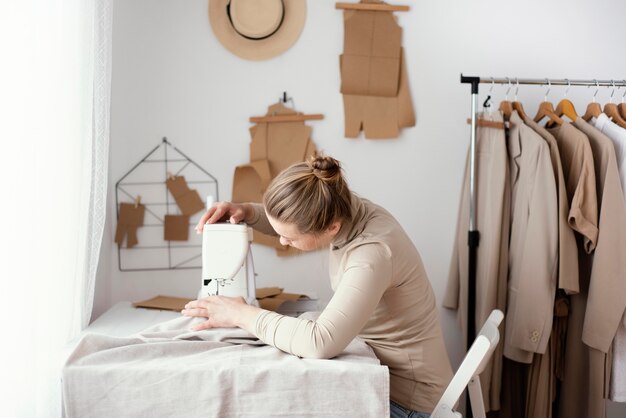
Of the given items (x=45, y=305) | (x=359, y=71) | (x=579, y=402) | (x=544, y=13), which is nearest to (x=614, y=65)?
A: (x=544, y=13)

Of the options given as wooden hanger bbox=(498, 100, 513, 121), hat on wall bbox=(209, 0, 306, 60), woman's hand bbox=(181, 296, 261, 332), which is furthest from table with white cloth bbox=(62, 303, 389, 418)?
hat on wall bbox=(209, 0, 306, 60)

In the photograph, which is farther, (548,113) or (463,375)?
(548,113)

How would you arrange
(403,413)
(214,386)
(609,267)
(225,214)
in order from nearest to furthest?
(214,386), (403,413), (225,214), (609,267)

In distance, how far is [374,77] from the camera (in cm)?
294

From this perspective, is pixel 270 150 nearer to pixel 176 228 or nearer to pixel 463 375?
pixel 176 228

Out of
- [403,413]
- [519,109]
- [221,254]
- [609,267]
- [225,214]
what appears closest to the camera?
[403,413]

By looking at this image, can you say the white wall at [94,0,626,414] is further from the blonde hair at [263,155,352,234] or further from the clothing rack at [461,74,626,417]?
A: the blonde hair at [263,155,352,234]

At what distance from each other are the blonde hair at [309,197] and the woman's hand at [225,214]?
1.20 ft

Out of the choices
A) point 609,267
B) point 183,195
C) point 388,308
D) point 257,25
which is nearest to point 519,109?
point 609,267

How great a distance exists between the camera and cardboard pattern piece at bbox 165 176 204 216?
2.92 meters

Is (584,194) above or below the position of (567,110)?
below

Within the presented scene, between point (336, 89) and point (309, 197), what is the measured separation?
140 centimetres

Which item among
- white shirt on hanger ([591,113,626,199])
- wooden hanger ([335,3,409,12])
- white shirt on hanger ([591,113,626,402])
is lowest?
white shirt on hanger ([591,113,626,402])

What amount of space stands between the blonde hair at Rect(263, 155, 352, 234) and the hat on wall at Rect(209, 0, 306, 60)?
134 centimetres
